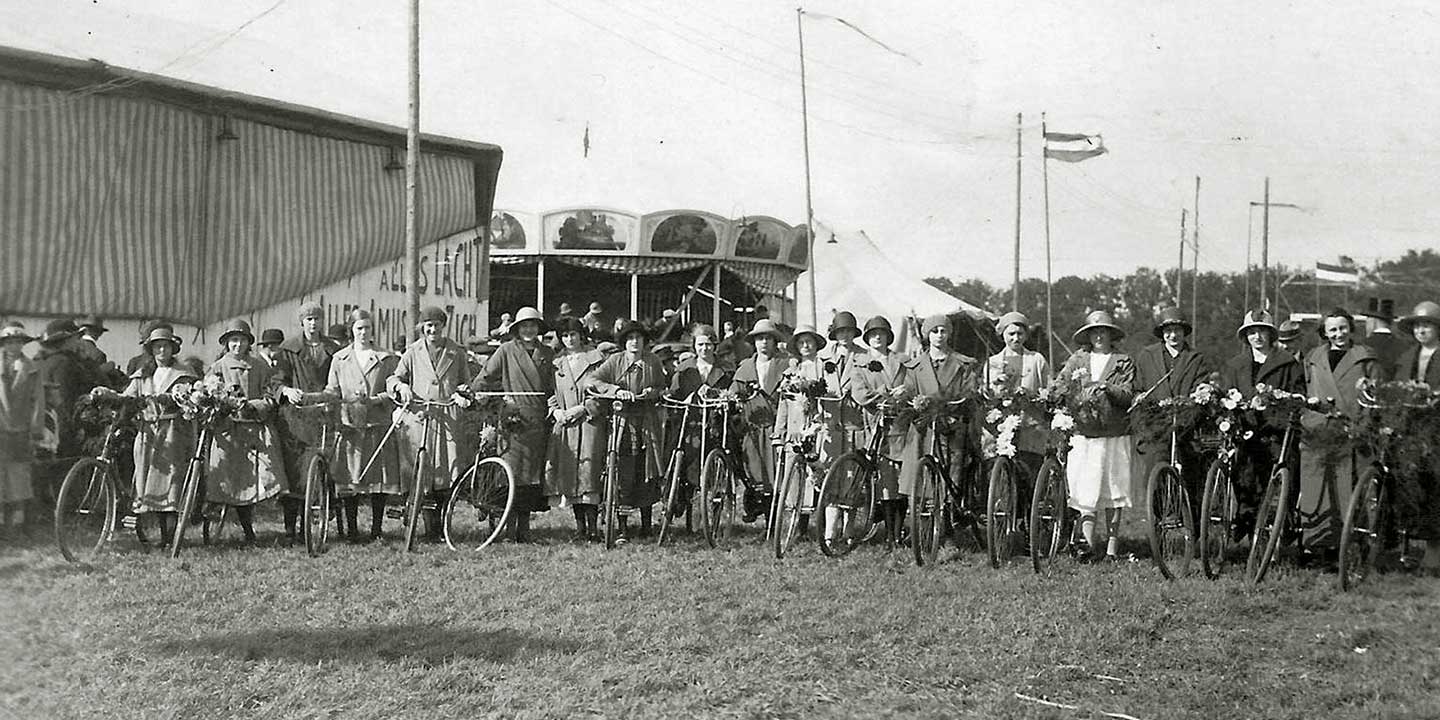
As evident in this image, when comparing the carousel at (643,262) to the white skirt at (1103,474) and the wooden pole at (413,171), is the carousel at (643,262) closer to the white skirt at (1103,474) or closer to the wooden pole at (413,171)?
the wooden pole at (413,171)

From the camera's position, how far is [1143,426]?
721cm

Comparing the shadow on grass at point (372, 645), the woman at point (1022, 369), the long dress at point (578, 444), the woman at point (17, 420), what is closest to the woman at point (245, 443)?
the woman at point (17, 420)

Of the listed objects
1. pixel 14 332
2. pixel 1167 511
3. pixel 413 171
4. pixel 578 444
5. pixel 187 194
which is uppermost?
pixel 413 171

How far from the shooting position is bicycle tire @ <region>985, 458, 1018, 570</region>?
23.2 feet

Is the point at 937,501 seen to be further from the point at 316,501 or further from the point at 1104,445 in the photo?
the point at 316,501

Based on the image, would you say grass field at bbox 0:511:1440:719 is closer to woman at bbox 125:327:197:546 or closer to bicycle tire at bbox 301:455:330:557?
bicycle tire at bbox 301:455:330:557

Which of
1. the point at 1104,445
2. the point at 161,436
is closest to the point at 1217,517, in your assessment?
the point at 1104,445

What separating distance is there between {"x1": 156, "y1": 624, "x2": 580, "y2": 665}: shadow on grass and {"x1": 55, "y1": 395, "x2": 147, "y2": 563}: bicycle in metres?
2.18

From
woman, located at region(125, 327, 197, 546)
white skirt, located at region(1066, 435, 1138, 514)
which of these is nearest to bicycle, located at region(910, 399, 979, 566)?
white skirt, located at region(1066, 435, 1138, 514)

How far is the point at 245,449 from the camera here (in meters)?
7.96

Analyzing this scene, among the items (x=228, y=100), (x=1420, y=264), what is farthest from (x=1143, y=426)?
(x=228, y=100)

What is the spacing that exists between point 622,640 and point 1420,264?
4.39 metres

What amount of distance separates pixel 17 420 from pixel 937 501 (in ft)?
16.9

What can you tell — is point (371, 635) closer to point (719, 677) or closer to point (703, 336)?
point (719, 677)
